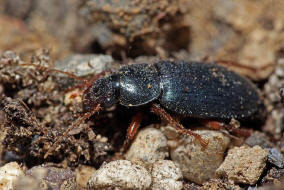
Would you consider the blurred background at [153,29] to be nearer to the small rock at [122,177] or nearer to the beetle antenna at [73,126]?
→ the beetle antenna at [73,126]

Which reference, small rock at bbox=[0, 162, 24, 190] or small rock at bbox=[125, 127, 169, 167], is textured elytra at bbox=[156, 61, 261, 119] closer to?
small rock at bbox=[125, 127, 169, 167]

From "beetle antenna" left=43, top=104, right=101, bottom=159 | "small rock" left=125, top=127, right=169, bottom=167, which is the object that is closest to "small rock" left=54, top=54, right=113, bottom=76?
"beetle antenna" left=43, top=104, right=101, bottom=159

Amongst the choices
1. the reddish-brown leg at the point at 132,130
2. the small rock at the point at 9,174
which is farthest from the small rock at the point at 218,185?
the small rock at the point at 9,174

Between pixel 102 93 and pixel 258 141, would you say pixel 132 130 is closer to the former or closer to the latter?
pixel 102 93

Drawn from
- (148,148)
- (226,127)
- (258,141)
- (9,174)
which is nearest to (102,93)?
(148,148)

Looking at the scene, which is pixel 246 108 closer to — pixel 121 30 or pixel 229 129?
pixel 229 129
